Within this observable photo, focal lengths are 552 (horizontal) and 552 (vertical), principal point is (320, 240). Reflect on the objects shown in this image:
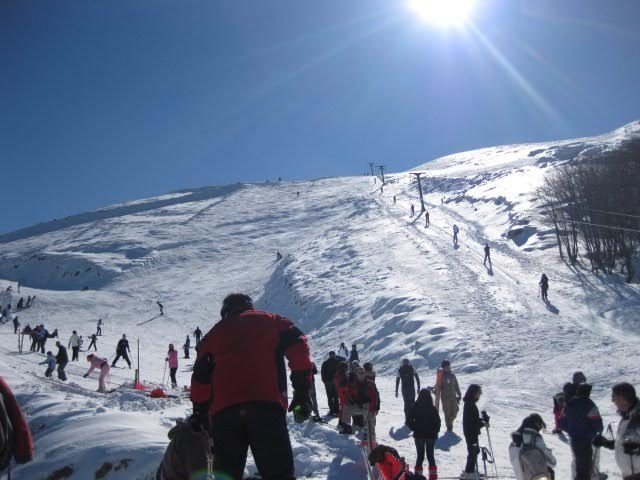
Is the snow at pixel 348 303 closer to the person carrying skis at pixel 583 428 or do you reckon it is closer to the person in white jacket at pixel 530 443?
the person in white jacket at pixel 530 443

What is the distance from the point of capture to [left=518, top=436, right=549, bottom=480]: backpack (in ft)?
17.6

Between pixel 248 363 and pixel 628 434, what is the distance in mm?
3612

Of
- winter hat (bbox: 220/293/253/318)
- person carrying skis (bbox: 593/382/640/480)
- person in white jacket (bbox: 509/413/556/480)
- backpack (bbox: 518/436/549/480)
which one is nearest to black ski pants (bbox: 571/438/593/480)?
person in white jacket (bbox: 509/413/556/480)

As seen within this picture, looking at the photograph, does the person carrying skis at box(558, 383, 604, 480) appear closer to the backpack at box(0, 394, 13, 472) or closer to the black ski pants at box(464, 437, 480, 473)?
the black ski pants at box(464, 437, 480, 473)

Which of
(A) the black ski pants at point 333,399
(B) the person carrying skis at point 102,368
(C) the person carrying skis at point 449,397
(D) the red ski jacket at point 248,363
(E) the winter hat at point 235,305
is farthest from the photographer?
(B) the person carrying skis at point 102,368

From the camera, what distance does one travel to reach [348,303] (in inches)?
1446

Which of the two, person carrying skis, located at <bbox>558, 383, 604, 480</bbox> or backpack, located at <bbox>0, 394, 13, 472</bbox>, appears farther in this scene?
person carrying skis, located at <bbox>558, 383, 604, 480</bbox>

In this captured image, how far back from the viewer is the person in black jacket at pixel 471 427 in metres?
8.55

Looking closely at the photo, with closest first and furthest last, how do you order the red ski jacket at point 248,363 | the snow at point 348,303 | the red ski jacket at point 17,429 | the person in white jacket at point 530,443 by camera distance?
1. the red ski jacket at point 17,429
2. the red ski jacket at point 248,363
3. the person in white jacket at point 530,443
4. the snow at point 348,303

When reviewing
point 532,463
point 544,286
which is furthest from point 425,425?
point 544,286

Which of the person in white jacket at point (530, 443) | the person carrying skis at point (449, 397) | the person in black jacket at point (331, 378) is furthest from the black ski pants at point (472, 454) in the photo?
the person in black jacket at point (331, 378)

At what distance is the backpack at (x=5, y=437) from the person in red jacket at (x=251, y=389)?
4.28 ft

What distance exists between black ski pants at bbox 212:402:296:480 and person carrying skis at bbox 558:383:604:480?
4.52 m

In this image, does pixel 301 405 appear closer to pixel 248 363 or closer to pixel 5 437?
pixel 248 363
